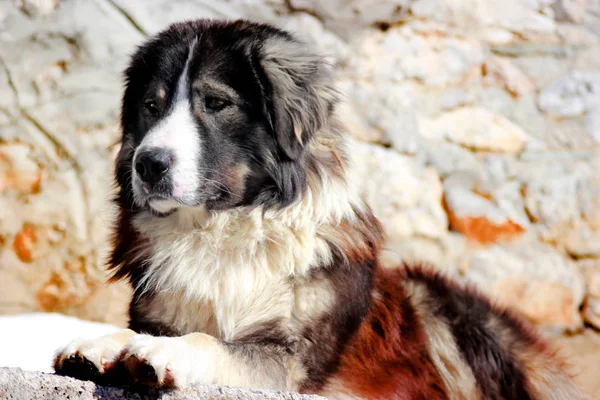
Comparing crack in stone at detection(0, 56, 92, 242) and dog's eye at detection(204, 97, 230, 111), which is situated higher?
dog's eye at detection(204, 97, 230, 111)

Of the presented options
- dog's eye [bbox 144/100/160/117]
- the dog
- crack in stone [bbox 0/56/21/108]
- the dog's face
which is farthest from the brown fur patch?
crack in stone [bbox 0/56/21/108]

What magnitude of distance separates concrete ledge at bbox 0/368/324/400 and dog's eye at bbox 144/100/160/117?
125cm

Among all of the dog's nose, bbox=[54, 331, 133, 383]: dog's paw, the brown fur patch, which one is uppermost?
the dog's nose

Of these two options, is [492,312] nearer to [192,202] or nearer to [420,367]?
[420,367]

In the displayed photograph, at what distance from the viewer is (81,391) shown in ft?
6.57

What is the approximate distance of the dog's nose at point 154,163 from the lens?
2646 millimetres

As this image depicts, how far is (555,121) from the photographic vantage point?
5.46m

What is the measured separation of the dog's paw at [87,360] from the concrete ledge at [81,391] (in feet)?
0.35

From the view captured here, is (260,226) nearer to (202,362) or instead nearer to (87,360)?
(202,362)

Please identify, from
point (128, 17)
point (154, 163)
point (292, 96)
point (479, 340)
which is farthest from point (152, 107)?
point (128, 17)

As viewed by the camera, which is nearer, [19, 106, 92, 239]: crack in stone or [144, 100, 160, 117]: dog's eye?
[144, 100, 160, 117]: dog's eye

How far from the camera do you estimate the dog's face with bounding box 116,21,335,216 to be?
2795mm

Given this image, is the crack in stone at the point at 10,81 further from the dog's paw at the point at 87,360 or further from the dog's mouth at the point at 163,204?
the dog's paw at the point at 87,360

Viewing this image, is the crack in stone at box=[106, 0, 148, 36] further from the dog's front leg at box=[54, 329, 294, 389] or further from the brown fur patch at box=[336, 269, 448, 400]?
the dog's front leg at box=[54, 329, 294, 389]
